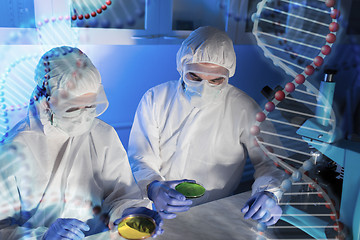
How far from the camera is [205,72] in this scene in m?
1.67

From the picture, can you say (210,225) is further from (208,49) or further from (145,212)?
(208,49)

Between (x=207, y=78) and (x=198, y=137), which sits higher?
(x=207, y=78)

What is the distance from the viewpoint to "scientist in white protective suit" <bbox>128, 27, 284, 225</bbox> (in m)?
1.68

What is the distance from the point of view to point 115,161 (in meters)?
1.45

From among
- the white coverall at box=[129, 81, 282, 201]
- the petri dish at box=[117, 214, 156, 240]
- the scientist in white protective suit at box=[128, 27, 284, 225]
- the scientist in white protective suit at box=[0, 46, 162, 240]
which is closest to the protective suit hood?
the scientist in white protective suit at box=[128, 27, 284, 225]

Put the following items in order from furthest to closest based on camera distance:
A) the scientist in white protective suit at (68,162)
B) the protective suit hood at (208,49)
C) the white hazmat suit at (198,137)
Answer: the white hazmat suit at (198,137) < the protective suit hood at (208,49) < the scientist in white protective suit at (68,162)

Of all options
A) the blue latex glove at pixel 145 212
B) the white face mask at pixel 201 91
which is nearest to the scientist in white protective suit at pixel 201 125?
the white face mask at pixel 201 91

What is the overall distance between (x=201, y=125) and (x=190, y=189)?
18.2 inches

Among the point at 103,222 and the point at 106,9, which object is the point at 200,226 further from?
the point at 106,9

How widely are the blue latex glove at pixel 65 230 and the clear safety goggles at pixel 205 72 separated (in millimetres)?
875

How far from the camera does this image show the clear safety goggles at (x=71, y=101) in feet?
3.98

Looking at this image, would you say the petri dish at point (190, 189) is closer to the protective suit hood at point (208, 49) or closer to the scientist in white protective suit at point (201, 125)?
the scientist in white protective suit at point (201, 125)

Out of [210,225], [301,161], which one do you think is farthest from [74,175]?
[301,161]

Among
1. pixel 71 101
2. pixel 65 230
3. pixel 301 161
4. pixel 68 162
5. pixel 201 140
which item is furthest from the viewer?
pixel 301 161
